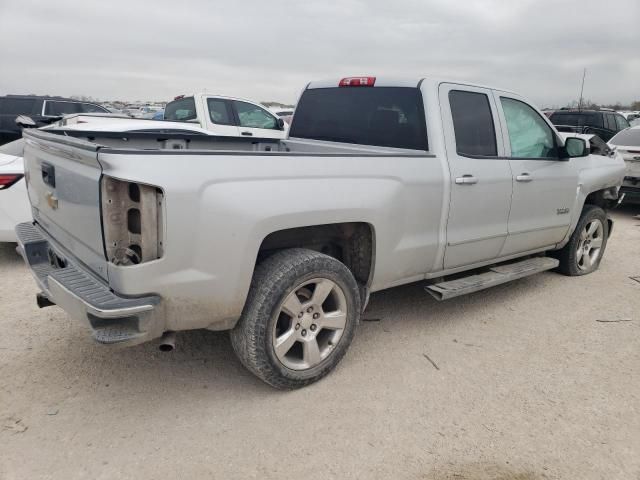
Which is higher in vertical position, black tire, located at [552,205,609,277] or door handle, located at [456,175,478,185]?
door handle, located at [456,175,478,185]

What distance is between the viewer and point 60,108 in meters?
12.1

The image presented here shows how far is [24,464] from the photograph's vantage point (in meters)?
2.43

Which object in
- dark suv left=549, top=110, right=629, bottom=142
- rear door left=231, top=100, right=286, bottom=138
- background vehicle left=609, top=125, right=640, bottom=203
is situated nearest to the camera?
background vehicle left=609, top=125, right=640, bottom=203

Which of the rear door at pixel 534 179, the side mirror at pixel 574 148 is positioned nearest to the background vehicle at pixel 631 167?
the rear door at pixel 534 179

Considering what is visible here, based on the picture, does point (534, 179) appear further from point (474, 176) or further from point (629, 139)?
point (629, 139)

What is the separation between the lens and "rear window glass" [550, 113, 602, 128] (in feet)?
43.7

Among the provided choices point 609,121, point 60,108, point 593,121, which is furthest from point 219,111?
point 609,121

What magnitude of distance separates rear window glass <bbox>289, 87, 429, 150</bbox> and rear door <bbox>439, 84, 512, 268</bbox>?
0.23 meters

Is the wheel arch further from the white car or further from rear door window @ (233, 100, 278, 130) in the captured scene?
rear door window @ (233, 100, 278, 130)

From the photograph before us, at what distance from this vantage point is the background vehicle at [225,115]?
31.7ft

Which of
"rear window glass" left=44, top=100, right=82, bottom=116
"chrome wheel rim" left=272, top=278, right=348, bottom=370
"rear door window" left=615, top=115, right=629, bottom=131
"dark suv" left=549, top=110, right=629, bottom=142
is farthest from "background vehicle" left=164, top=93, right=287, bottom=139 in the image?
"rear door window" left=615, top=115, right=629, bottom=131

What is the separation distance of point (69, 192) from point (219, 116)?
292 inches

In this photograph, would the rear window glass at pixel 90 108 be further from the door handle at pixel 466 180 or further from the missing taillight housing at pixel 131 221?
the missing taillight housing at pixel 131 221

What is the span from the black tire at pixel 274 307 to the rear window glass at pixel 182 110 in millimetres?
7463
